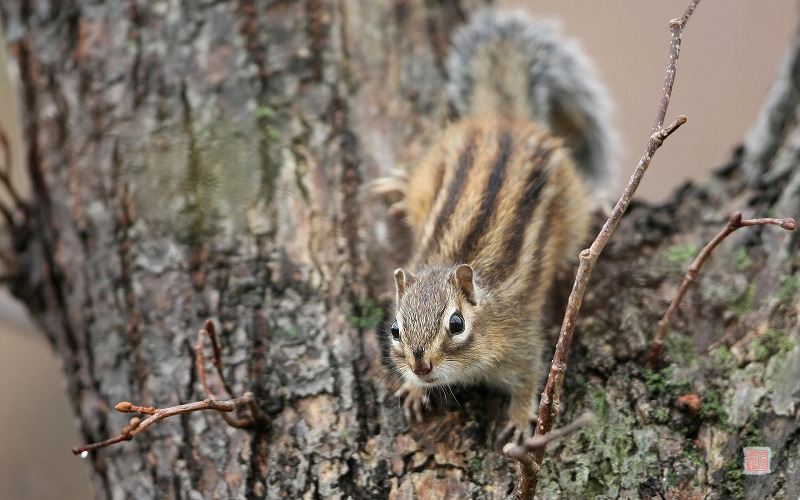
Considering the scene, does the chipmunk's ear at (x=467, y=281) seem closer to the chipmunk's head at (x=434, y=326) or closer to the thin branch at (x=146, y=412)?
the chipmunk's head at (x=434, y=326)

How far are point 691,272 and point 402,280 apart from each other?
0.90m

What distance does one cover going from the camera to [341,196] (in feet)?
10.0

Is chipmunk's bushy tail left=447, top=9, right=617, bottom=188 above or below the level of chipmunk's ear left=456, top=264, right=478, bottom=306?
above

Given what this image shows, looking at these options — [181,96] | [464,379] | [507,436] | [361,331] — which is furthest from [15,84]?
[507,436]

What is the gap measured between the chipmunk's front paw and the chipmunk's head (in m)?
0.04

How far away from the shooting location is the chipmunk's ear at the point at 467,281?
Answer: 261 cm

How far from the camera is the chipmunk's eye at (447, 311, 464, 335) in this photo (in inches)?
102

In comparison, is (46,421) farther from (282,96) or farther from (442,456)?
(442,456)

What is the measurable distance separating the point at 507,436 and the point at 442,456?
220mm

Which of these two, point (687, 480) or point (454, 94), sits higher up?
point (454, 94)

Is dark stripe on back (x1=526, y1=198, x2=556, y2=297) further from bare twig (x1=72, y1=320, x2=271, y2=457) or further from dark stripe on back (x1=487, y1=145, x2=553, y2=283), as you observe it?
bare twig (x1=72, y1=320, x2=271, y2=457)

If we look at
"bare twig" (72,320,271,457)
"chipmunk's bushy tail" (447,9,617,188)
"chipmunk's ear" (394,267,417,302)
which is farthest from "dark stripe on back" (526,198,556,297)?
"bare twig" (72,320,271,457)

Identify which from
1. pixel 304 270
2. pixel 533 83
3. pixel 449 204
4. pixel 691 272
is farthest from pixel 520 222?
pixel 533 83

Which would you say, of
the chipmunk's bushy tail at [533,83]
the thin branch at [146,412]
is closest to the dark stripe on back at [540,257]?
the chipmunk's bushy tail at [533,83]
